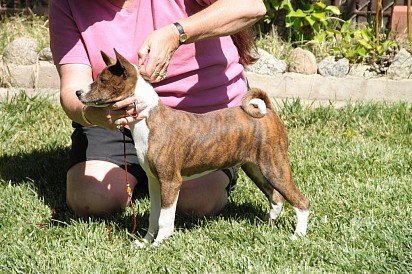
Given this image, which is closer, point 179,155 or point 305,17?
point 179,155

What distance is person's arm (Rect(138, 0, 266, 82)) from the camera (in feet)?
10.8

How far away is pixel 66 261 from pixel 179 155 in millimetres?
647

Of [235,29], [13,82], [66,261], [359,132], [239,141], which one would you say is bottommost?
[359,132]

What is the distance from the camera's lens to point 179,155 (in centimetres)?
342

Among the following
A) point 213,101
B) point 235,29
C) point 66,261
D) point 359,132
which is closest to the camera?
point 66,261

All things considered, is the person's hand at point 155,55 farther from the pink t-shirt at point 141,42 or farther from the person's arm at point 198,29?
the pink t-shirt at point 141,42

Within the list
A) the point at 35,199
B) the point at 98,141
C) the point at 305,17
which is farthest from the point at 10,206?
the point at 305,17

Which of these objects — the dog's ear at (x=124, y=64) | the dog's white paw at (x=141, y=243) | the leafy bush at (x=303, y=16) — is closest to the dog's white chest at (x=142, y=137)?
the dog's ear at (x=124, y=64)

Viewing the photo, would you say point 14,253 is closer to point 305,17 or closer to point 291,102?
point 291,102

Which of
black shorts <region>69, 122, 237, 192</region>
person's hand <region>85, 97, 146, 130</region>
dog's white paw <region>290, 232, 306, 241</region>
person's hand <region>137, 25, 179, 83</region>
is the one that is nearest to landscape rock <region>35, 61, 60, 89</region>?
black shorts <region>69, 122, 237, 192</region>

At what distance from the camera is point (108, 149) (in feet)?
13.6

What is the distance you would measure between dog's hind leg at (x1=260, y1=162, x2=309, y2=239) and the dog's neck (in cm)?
59

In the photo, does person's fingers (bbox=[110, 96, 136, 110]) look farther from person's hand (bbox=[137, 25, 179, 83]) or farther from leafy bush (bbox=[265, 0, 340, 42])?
leafy bush (bbox=[265, 0, 340, 42])

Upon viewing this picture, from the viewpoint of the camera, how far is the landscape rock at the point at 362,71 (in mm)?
6199
